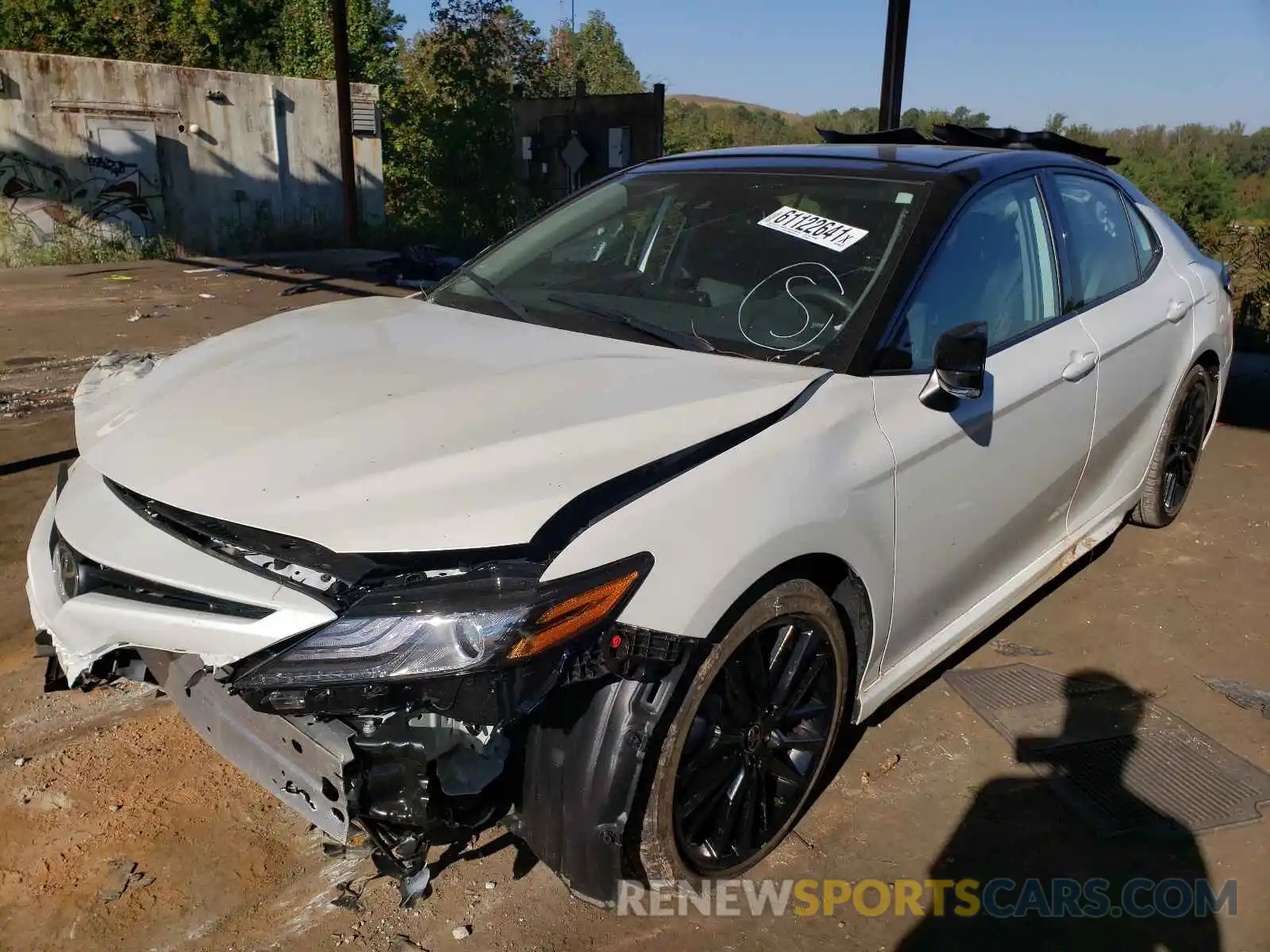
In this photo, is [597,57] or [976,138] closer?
[976,138]

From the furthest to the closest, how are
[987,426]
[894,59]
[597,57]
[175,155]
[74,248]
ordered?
[597,57] < [175,155] < [74,248] < [894,59] < [987,426]

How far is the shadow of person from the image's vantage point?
7.84 feet

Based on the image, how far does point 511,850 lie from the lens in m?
2.58

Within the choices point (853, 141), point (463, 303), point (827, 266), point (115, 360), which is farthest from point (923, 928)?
point (853, 141)

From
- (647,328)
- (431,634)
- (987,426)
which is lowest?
(431,634)

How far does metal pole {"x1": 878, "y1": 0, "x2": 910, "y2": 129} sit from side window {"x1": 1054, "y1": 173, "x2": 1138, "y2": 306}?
16.7 feet

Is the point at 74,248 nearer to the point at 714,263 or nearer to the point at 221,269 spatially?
the point at 221,269

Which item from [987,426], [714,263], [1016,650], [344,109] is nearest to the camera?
[987,426]

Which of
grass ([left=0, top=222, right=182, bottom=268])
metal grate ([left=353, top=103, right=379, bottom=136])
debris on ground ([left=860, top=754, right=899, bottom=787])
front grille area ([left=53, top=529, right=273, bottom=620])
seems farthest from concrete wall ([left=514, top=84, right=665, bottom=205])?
front grille area ([left=53, top=529, right=273, bottom=620])

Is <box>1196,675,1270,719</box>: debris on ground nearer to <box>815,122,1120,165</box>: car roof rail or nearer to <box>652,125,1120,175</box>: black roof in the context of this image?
<box>652,125,1120,175</box>: black roof

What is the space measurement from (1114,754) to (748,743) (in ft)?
4.79

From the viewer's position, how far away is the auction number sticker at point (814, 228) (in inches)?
115

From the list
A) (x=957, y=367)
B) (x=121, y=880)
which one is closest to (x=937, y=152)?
(x=957, y=367)

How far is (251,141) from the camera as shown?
19438 mm
